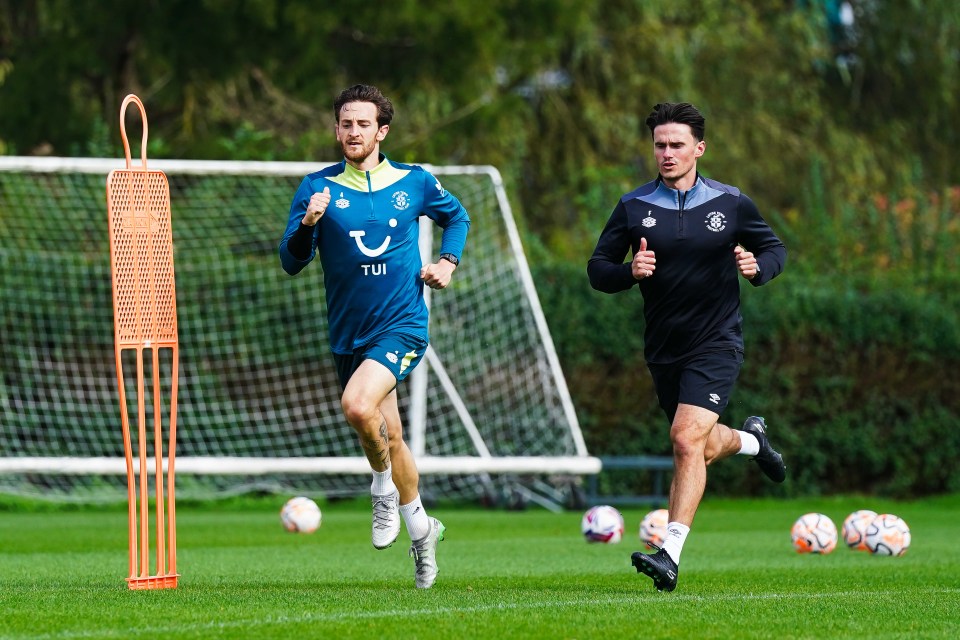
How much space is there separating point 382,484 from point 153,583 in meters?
1.19

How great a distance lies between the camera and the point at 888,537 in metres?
10.2

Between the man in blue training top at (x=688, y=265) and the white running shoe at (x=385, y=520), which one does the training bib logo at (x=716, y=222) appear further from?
the white running shoe at (x=385, y=520)

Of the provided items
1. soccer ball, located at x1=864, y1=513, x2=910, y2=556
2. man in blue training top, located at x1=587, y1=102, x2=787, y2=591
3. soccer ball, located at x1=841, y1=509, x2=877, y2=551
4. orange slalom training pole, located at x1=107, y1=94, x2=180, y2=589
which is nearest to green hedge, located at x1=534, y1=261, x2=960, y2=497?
soccer ball, located at x1=841, y1=509, x2=877, y2=551

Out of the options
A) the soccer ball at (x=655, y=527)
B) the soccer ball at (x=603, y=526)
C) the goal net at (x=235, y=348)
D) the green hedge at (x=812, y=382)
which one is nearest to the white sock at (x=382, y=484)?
the soccer ball at (x=655, y=527)

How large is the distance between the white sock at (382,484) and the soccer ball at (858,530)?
4.16 metres

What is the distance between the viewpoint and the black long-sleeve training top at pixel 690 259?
7797mm

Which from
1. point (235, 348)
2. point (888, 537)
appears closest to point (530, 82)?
point (235, 348)

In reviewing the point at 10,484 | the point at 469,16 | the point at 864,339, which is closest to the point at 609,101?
the point at 469,16

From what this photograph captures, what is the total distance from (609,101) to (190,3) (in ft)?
26.2

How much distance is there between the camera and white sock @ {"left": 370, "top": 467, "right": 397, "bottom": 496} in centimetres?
746

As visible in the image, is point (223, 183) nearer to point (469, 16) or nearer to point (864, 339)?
Result: point (469, 16)

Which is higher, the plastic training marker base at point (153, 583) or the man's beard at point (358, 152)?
the man's beard at point (358, 152)

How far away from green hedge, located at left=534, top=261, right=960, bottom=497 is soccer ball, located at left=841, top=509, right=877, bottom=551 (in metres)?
6.66

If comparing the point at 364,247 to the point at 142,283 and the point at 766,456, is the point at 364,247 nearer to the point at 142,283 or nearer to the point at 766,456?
the point at 142,283
